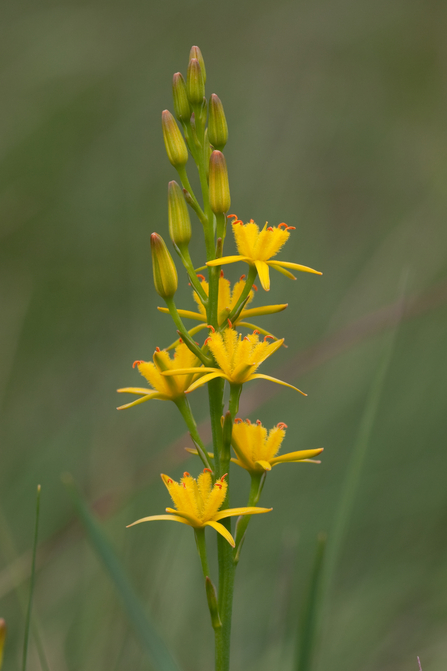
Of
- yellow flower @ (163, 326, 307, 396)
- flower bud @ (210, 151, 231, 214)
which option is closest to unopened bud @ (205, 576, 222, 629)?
yellow flower @ (163, 326, 307, 396)

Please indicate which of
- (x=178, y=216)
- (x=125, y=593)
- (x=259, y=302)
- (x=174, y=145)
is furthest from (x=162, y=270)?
(x=259, y=302)

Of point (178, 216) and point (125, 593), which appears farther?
point (178, 216)

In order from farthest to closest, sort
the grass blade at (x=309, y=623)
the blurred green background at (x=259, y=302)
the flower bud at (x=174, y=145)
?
the blurred green background at (x=259, y=302) → the flower bud at (x=174, y=145) → the grass blade at (x=309, y=623)

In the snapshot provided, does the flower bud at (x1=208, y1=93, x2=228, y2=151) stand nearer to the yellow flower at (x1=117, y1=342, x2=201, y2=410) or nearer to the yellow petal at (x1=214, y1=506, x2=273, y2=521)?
the yellow flower at (x1=117, y1=342, x2=201, y2=410)

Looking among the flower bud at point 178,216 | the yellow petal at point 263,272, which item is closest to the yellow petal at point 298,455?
the yellow petal at point 263,272

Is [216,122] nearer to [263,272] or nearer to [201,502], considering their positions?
[263,272]

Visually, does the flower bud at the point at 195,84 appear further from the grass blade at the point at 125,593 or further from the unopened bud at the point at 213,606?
the unopened bud at the point at 213,606
